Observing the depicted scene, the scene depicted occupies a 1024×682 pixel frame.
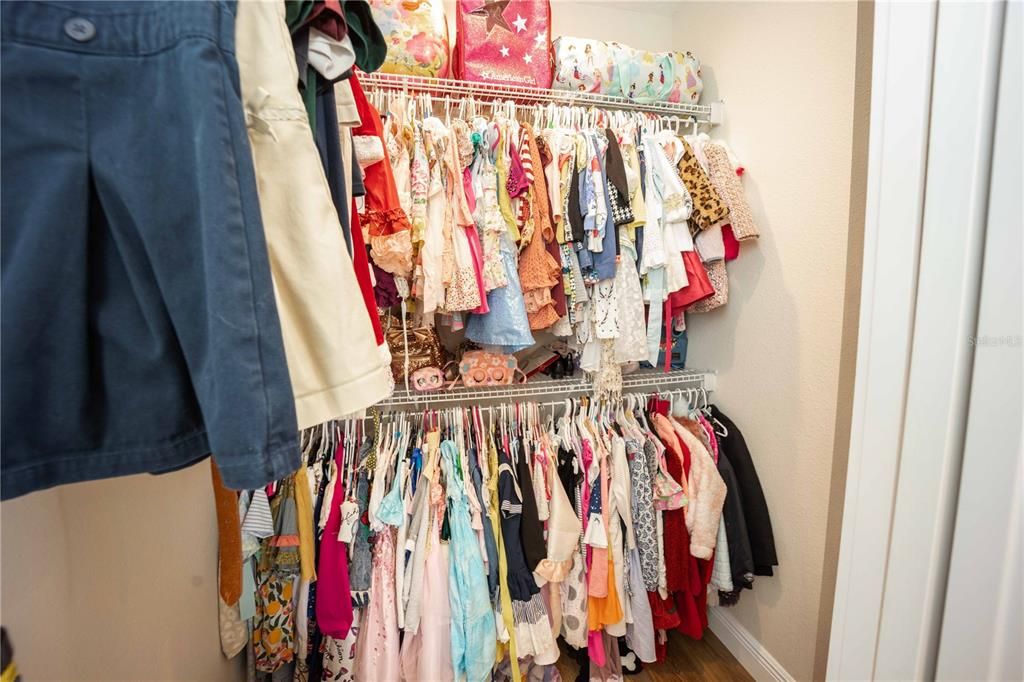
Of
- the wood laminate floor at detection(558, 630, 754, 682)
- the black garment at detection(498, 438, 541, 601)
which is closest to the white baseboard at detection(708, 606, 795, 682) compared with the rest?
the wood laminate floor at detection(558, 630, 754, 682)

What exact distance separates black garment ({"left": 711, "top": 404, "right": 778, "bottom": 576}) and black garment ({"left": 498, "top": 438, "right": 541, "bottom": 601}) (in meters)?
0.79

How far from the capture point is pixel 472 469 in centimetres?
147

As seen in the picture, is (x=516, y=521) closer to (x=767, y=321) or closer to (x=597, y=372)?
(x=597, y=372)

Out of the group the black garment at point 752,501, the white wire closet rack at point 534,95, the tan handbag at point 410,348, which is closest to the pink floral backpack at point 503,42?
the white wire closet rack at point 534,95

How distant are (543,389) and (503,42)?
130 cm

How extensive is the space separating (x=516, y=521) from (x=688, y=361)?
1.10 m

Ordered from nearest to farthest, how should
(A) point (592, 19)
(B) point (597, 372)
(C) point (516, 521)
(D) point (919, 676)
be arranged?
1. (D) point (919, 676)
2. (C) point (516, 521)
3. (B) point (597, 372)
4. (A) point (592, 19)

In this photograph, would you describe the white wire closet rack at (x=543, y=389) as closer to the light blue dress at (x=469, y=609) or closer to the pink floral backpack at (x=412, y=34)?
the light blue dress at (x=469, y=609)

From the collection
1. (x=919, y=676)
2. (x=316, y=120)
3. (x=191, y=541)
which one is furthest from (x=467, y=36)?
(x=919, y=676)

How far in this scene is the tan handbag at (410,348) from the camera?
59.1 inches

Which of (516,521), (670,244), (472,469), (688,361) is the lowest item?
(516,521)

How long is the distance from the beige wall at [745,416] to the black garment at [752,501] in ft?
0.13

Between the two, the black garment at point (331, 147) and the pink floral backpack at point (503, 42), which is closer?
the black garment at point (331, 147)

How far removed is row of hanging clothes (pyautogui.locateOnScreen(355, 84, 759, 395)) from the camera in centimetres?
133
